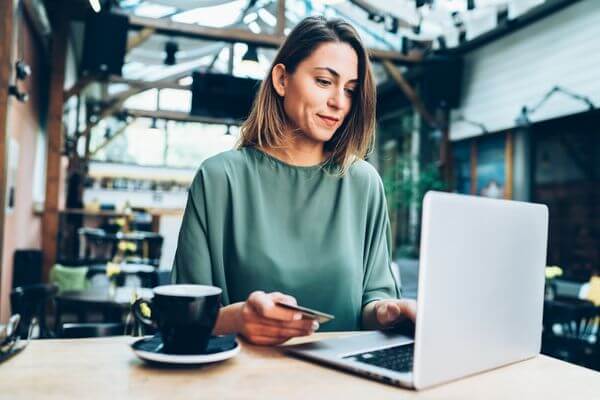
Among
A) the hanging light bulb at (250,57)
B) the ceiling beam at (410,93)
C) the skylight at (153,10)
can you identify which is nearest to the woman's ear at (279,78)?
the hanging light bulb at (250,57)

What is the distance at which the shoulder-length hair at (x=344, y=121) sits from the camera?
1.25 m

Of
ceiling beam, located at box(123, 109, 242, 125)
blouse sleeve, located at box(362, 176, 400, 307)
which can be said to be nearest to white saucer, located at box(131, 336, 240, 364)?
blouse sleeve, located at box(362, 176, 400, 307)

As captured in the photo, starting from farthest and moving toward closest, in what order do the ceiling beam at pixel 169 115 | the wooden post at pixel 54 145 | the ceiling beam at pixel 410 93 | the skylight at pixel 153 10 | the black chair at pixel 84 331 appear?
the ceiling beam at pixel 169 115
the ceiling beam at pixel 410 93
the skylight at pixel 153 10
the wooden post at pixel 54 145
the black chair at pixel 84 331

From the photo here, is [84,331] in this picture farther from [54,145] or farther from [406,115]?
[406,115]

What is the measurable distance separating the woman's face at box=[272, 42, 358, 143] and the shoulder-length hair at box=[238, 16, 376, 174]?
19mm

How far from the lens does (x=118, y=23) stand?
18.2ft

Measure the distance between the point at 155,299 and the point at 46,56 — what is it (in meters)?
7.05

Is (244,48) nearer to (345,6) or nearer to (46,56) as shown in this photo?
(345,6)

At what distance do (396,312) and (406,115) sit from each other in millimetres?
8046

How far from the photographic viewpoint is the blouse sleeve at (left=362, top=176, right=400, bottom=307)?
1.31m

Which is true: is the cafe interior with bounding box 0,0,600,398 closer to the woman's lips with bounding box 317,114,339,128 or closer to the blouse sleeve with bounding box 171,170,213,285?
the blouse sleeve with bounding box 171,170,213,285

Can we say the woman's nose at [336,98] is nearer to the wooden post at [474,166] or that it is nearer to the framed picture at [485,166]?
the framed picture at [485,166]

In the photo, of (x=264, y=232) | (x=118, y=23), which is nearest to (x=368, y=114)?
(x=264, y=232)

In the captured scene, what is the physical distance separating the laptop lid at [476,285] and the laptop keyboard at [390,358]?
0.07 meters
